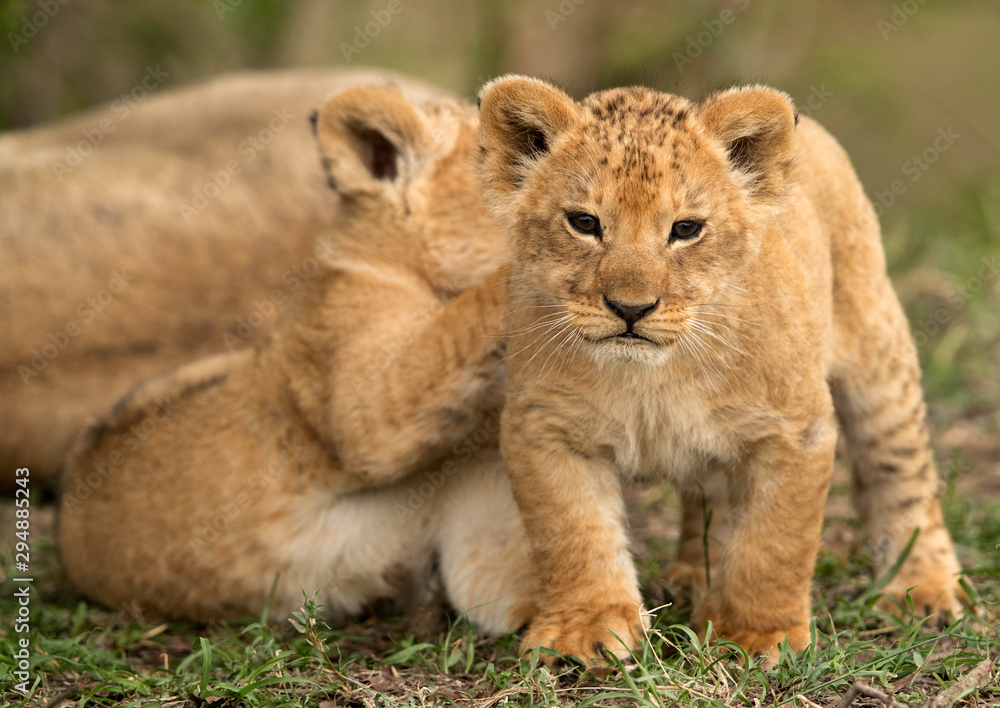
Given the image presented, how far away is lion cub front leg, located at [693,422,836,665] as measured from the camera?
346 cm

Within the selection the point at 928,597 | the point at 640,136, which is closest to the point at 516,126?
the point at 640,136

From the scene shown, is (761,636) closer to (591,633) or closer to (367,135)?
(591,633)

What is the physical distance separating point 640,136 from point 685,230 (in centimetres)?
29

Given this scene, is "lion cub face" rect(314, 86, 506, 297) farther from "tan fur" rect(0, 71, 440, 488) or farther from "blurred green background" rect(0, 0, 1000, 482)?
"blurred green background" rect(0, 0, 1000, 482)

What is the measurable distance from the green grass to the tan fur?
2.75ft

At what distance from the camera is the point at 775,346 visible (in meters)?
3.45

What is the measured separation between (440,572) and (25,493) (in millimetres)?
2406

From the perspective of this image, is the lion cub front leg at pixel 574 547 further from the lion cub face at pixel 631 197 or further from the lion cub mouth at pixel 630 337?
the lion cub mouth at pixel 630 337

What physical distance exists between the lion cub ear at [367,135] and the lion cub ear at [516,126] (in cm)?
117

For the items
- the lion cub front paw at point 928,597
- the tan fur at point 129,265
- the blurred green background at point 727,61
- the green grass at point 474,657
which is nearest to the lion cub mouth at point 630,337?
the green grass at point 474,657

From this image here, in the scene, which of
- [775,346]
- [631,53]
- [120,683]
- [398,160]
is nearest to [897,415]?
[775,346]

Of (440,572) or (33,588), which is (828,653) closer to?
(440,572)

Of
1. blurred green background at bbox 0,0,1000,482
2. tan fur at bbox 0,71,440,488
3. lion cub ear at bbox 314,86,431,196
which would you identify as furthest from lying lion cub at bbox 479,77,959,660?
blurred green background at bbox 0,0,1000,482

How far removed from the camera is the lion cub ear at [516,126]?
10.9ft
